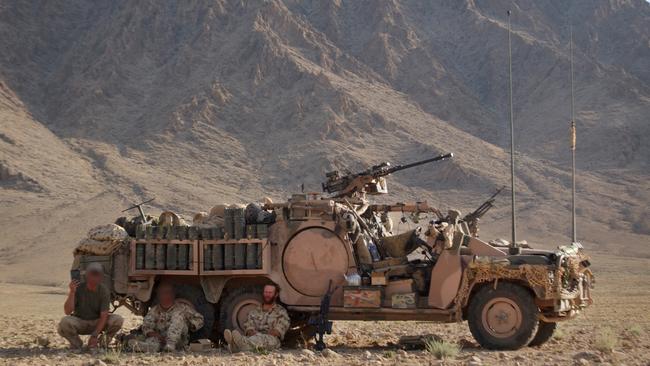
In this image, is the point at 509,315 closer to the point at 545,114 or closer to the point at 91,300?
the point at 91,300

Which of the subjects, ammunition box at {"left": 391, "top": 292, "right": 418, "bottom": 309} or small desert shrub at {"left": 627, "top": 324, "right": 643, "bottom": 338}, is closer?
ammunition box at {"left": 391, "top": 292, "right": 418, "bottom": 309}

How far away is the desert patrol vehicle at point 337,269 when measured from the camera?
13.6 meters

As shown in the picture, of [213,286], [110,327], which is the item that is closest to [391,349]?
[213,286]

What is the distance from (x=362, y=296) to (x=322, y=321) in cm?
64

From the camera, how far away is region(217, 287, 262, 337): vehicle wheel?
14.6m

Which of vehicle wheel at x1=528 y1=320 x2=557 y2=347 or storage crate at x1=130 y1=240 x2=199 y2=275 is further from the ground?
storage crate at x1=130 y1=240 x2=199 y2=275

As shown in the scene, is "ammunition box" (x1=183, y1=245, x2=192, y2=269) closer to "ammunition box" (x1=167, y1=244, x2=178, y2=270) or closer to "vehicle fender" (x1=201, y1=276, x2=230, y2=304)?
"ammunition box" (x1=167, y1=244, x2=178, y2=270)

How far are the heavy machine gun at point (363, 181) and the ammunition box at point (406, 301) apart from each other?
3.70 metres

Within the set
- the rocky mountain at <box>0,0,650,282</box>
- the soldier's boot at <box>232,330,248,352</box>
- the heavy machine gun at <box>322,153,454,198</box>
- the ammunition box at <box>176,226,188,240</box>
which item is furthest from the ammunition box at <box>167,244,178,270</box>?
the rocky mountain at <box>0,0,650,282</box>

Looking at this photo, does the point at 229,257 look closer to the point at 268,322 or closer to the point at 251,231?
the point at 251,231

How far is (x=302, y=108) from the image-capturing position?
199ft

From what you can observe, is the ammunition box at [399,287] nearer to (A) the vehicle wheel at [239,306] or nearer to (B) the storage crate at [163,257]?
(A) the vehicle wheel at [239,306]

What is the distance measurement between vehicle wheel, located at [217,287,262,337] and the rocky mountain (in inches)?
1071

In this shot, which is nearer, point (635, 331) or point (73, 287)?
point (73, 287)
